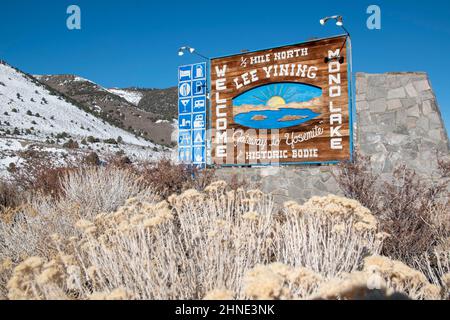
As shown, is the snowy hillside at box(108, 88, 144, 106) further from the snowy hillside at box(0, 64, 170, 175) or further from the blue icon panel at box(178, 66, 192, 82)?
the blue icon panel at box(178, 66, 192, 82)

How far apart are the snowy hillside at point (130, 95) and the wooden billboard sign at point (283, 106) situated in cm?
6617

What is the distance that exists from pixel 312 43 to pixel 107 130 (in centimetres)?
3536

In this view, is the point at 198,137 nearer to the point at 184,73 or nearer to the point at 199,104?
the point at 199,104

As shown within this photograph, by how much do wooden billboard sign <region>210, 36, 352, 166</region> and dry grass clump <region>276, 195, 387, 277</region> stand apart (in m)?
4.10

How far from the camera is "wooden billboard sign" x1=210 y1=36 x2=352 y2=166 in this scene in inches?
298

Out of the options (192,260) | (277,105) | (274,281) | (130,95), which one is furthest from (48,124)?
(130,95)

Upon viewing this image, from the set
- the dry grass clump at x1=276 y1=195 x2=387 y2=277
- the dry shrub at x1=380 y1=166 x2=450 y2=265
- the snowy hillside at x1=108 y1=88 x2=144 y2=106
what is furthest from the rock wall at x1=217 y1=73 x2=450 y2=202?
the snowy hillside at x1=108 y1=88 x2=144 y2=106

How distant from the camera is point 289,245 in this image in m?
3.31

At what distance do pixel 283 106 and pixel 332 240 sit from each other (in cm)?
566

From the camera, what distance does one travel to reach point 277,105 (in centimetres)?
839

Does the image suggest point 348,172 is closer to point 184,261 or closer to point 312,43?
point 312,43
